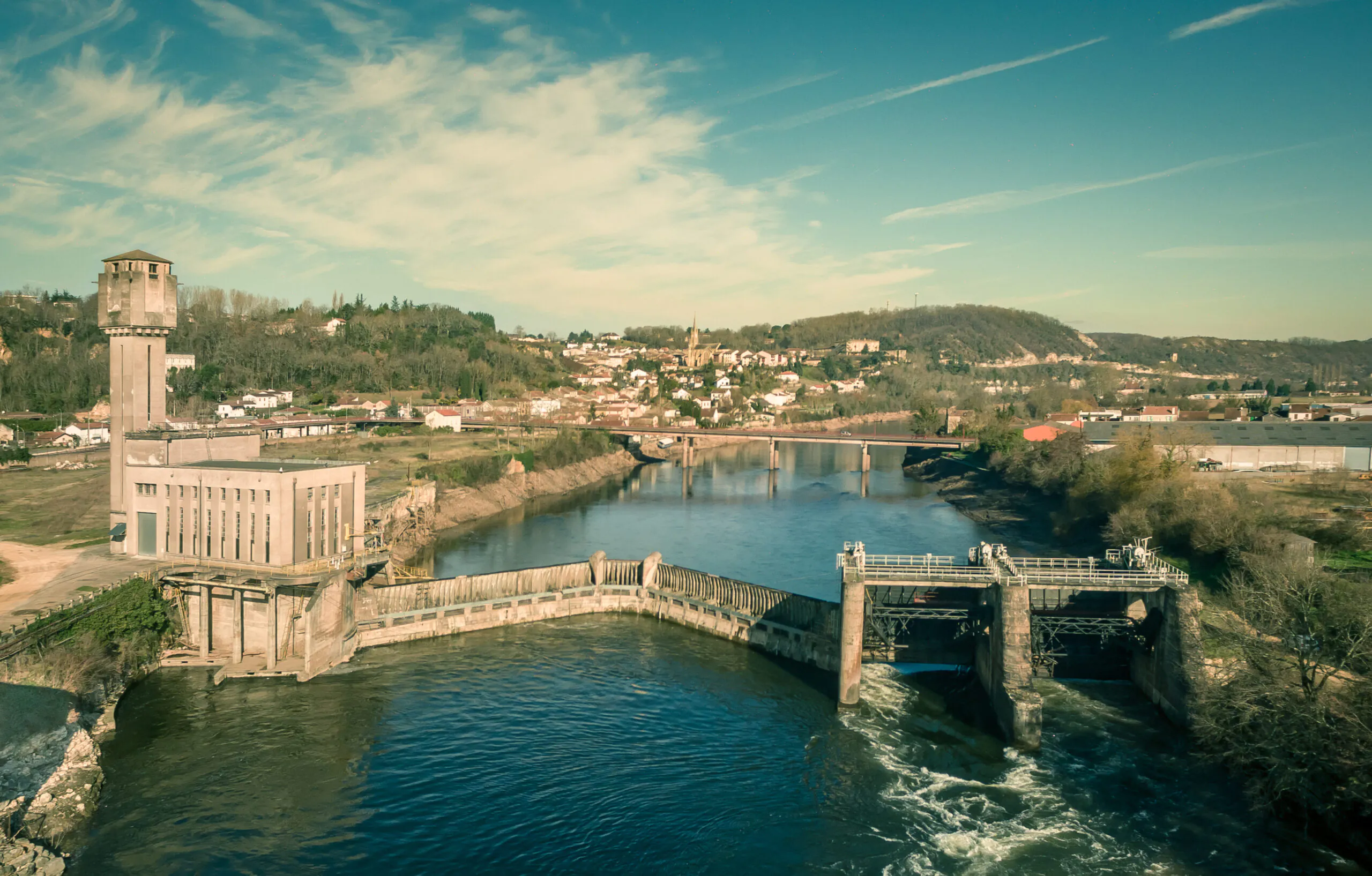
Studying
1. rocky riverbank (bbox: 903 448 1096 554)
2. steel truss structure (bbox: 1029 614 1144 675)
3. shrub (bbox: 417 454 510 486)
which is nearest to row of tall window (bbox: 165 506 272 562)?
steel truss structure (bbox: 1029 614 1144 675)

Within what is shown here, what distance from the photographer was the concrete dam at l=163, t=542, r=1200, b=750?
2880 centimetres

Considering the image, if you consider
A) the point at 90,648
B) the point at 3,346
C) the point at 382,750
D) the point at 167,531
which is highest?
the point at 3,346

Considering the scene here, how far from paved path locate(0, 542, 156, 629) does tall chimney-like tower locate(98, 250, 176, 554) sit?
7.29 ft

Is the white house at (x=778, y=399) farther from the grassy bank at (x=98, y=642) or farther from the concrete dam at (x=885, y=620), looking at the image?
the grassy bank at (x=98, y=642)

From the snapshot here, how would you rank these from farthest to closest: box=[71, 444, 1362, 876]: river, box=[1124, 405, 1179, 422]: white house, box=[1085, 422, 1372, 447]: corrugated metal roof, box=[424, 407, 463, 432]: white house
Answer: box=[424, 407, 463, 432]: white house → box=[1124, 405, 1179, 422]: white house → box=[1085, 422, 1372, 447]: corrugated metal roof → box=[71, 444, 1362, 876]: river

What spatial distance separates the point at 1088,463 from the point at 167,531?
58.7 metres

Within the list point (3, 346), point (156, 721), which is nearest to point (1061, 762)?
point (156, 721)

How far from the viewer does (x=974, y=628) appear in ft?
108

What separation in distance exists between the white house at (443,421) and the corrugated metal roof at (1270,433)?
7335 centimetres

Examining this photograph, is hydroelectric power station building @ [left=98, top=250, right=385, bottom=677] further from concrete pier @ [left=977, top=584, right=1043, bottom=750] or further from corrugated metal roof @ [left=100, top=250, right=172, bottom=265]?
concrete pier @ [left=977, top=584, right=1043, bottom=750]

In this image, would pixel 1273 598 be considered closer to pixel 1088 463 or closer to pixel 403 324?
pixel 1088 463

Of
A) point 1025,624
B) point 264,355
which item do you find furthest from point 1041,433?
point 264,355

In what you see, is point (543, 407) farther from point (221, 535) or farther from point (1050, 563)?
point (1050, 563)

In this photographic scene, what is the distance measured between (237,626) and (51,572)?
8903 mm
